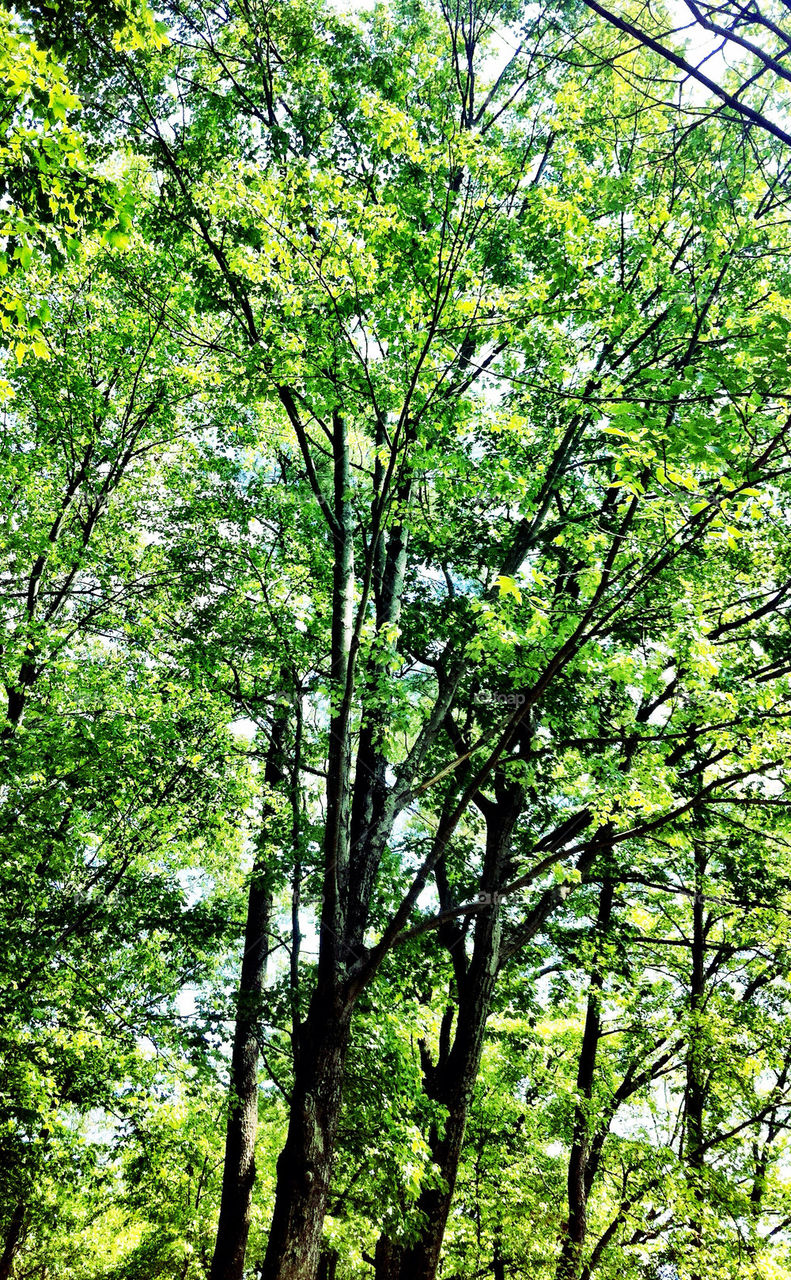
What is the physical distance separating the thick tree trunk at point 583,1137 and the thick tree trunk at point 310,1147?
5017 millimetres

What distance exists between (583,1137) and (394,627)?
818 centimetres

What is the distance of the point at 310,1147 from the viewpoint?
17.4ft

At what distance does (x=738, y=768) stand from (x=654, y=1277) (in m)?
6.47

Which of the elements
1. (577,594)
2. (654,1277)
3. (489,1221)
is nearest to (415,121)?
(577,594)

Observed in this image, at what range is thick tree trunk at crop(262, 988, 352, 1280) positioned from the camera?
5.08 meters

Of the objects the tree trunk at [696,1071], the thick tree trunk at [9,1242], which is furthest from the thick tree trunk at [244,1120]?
the tree trunk at [696,1071]

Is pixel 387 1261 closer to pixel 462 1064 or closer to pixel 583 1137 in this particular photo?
pixel 583 1137

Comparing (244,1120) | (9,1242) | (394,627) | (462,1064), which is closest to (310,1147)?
(462,1064)

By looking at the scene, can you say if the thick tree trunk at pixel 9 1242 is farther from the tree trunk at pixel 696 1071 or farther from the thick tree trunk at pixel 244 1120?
the tree trunk at pixel 696 1071

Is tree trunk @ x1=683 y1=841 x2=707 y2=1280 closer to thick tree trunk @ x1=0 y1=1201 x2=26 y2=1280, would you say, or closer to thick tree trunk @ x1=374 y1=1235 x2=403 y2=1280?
thick tree trunk @ x1=374 y1=1235 x2=403 y2=1280

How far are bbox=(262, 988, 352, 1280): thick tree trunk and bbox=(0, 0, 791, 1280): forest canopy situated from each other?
26mm

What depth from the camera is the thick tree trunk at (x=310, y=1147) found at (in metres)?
5.08

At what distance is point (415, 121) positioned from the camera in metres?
7.09

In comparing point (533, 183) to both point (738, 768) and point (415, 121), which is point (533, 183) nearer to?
point (415, 121)
